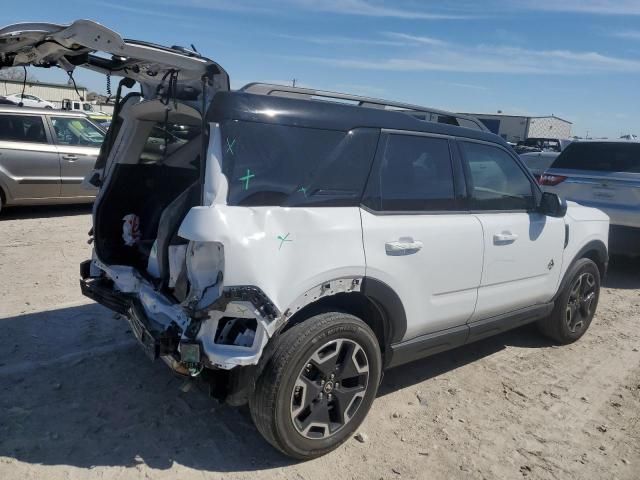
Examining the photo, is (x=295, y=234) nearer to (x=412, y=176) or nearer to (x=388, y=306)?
(x=388, y=306)

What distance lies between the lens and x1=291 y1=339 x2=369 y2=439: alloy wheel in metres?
2.91

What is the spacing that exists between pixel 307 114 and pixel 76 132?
306 inches

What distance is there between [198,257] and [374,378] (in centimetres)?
130

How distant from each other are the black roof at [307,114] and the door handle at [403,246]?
0.70 meters

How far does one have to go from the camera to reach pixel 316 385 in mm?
2961

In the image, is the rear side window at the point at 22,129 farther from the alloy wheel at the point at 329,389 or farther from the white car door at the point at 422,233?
the alloy wheel at the point at 329,389

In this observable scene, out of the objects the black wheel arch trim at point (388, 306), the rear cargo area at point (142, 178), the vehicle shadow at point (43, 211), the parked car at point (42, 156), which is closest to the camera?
the black wheel arch trim at point (388, 306)

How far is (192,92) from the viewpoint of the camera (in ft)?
10.8

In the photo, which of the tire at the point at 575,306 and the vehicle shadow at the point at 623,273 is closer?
the tire at the point at 575,306

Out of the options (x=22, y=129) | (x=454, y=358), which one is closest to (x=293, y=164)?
(x=454, y=358)

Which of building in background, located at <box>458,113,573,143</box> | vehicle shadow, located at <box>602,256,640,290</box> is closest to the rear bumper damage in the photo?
vehicle shadow, located at <box>602,256,640,290</box>

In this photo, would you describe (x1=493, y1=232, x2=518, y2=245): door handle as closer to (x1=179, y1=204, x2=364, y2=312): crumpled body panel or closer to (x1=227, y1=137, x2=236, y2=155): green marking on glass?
(x1=179, y1=204, x2=364, y2=312): crumpled body panel

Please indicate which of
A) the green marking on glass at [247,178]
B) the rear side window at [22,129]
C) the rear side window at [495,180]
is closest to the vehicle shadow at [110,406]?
the green marking on glass at [247,178]

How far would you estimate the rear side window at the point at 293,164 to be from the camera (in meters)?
2.73
